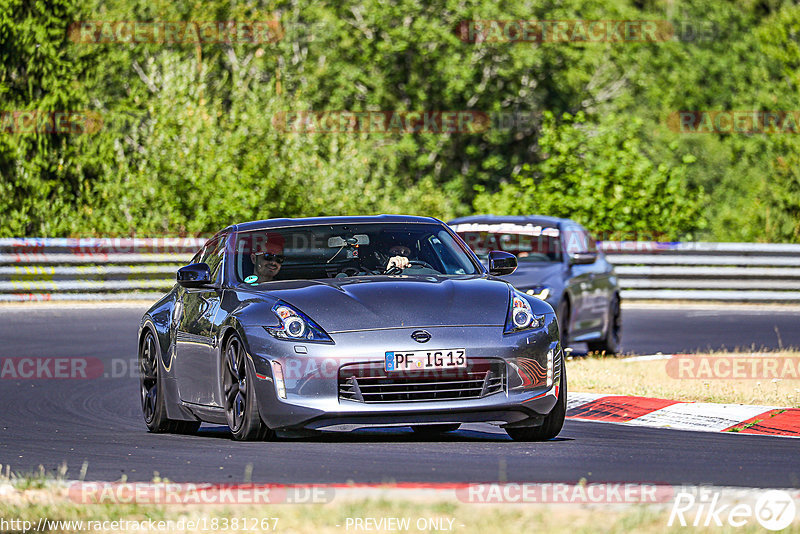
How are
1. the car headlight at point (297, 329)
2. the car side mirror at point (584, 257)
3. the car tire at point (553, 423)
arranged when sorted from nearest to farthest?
the car headlight at point (297, 329)
the car tire at point (553, 423)
the car side mirror at point (584, 257)

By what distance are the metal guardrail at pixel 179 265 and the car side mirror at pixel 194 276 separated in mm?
15616

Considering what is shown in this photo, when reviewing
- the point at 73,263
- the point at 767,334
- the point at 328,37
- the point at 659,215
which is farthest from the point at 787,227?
the point at 328,37

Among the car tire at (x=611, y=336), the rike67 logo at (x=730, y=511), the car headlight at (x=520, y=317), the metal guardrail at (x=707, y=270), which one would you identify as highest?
the car headlight at (x=520, y=317)

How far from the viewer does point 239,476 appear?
7.41 metres

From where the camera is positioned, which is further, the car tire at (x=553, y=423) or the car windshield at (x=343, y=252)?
the car windshield at (x=343, y=252)

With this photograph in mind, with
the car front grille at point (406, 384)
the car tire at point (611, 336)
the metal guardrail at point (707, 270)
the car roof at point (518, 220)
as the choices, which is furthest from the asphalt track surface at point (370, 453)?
the metal guardrail at point (707, 270)

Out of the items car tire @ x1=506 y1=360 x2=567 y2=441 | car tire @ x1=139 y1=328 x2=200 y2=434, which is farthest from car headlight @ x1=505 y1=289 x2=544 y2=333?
car tire @ x1=139 y1=328 x2=200 y2=434

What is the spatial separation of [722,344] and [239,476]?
39.4 feet

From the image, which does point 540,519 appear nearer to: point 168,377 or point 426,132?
point 168,377

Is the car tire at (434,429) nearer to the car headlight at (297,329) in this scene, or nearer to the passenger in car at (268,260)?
the passenger in car at (268,260)

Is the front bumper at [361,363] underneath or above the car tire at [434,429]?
above

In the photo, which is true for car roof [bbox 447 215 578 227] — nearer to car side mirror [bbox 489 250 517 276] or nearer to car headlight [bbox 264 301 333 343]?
car side mirror [bbox 489 250 517 276]

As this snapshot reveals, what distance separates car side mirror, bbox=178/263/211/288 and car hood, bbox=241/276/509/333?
68 cm

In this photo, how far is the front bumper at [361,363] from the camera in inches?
338
